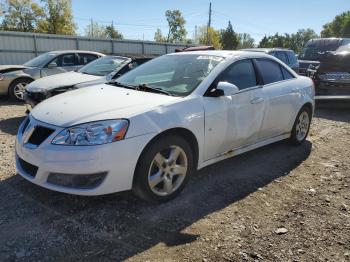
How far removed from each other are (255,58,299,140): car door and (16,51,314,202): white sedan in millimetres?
19

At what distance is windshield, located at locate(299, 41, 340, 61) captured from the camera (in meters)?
14.1

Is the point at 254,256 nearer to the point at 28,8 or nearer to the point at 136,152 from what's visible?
the point at 136,152

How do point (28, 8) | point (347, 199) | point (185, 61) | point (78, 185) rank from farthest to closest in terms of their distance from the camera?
point (28, 8) → point (185, 61) → point (347, 199) → point (78, 185)

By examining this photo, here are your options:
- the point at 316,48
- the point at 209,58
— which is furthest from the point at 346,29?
the point at 209,58

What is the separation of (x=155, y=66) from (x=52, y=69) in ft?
20.3

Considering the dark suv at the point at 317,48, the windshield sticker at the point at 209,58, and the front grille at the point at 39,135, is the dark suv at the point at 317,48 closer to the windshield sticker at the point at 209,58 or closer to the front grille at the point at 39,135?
the windshield sticker at the point at 209,58

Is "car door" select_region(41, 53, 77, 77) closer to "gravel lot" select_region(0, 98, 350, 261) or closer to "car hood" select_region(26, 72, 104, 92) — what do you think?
"car hood" select_region(26, 72, 104, 92)

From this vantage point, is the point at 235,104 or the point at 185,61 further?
the point at 185,61

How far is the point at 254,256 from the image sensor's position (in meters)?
2.89

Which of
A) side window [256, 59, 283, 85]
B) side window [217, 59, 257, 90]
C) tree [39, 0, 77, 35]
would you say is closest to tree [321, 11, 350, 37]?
tree [39, 0, 77, 35]

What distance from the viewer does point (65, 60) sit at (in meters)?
10.4

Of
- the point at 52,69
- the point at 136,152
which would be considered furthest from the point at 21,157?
the point at 52,69

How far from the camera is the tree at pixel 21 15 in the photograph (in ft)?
132

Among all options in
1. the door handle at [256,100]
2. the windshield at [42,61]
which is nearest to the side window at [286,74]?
the door handle at [256,100]
